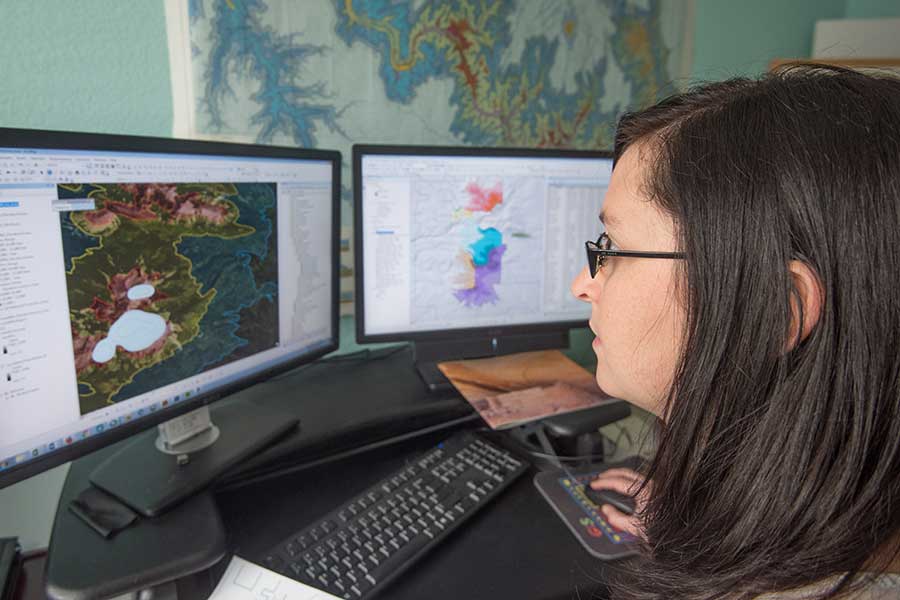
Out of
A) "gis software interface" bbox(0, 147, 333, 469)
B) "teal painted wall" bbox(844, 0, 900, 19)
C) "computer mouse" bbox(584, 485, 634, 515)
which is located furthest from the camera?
"teal painted wall" bbox(844, 0, 900, 19)

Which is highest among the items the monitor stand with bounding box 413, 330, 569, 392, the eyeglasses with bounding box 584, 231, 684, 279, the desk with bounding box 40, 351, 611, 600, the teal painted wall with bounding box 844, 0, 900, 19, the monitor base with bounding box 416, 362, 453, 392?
the teal painted wall with bounding box 844, 0, 900, 19

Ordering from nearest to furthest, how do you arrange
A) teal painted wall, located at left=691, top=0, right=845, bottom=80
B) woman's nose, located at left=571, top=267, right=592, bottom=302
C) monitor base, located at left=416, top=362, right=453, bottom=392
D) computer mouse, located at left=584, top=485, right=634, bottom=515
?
woman's nose, located at left=571, top=267, right=592, bottom=302
computer mouse, located at left=584, top=485, right=634, bottom=515
monitor base, located at left=416, top=362, right=453, bottom=392
teal painted wall, located at left=691, top=0, right=845, bottom=80

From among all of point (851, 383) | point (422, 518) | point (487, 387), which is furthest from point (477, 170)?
point (851, 383)

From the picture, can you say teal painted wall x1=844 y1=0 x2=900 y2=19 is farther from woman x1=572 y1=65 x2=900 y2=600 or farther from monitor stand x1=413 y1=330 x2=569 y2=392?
woman x1=572 y1=65 x2=900 y2=600

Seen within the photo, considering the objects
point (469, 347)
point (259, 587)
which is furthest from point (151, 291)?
point (469, 347)

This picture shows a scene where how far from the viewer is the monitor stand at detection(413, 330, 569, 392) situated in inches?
43.4

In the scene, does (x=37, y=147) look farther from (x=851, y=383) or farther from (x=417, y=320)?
(x=851, y=383)

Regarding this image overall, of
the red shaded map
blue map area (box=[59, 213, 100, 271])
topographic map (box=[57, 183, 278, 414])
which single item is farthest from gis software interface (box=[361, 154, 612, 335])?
blue map area (box=[59, 213, 100, 271])

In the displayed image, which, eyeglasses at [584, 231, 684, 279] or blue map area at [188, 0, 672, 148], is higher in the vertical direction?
blue map area at [188, 0, 672, 148]

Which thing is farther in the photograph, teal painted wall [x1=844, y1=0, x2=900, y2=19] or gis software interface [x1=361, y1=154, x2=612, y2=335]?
teal painted wall [x1=844, y1=0, x2=900, y2=19]

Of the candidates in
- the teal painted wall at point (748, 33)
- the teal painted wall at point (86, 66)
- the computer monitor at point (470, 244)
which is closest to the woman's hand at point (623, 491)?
the computer monitor at point (470, 244)

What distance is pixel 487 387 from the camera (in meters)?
1.07

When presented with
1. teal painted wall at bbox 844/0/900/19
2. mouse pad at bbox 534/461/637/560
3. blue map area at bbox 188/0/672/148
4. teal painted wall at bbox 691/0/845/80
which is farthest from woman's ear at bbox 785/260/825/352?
teal painted wall at bbox 844/0/900/19

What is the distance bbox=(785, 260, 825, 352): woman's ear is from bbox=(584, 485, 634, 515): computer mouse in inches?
16.5
